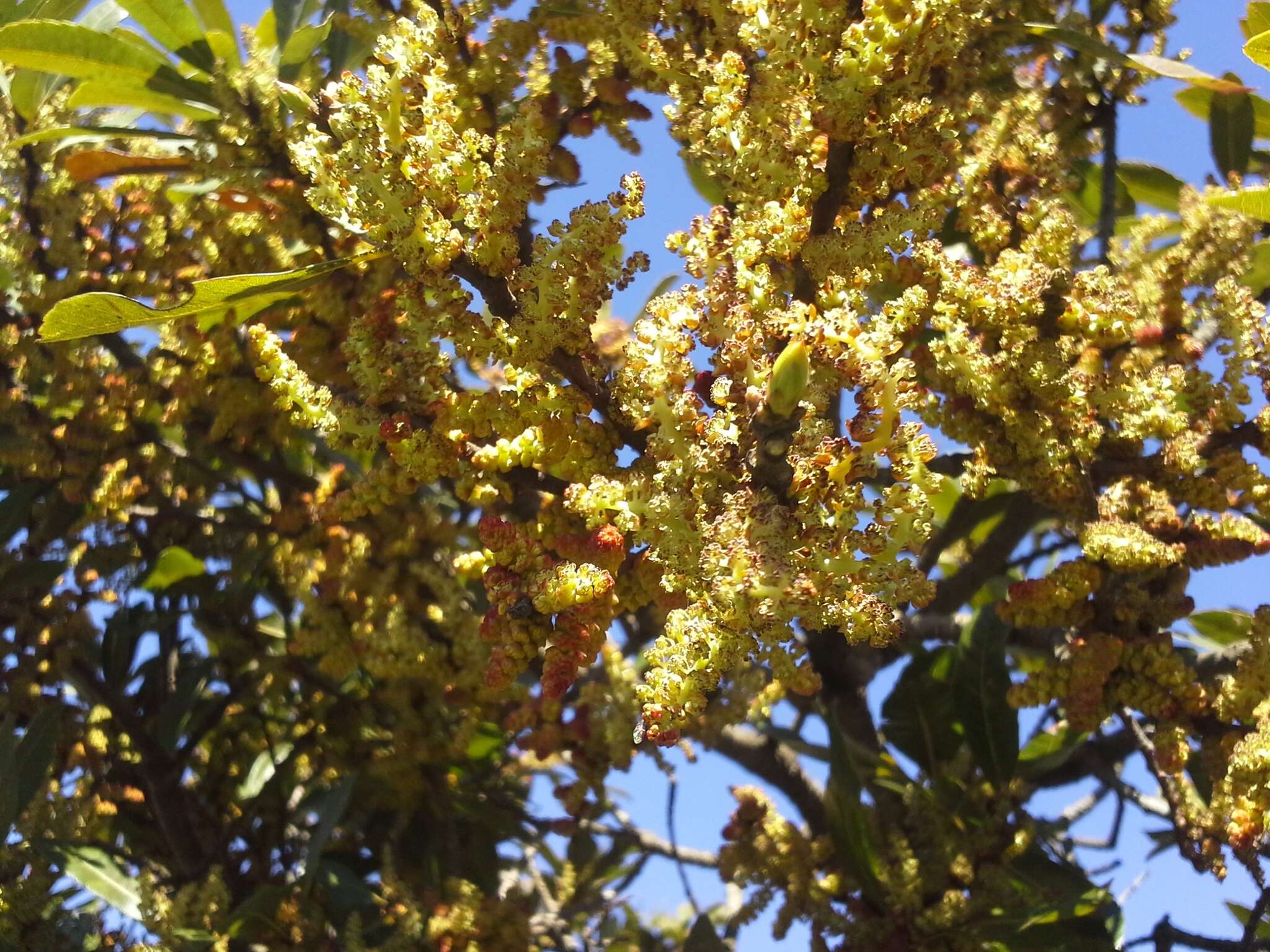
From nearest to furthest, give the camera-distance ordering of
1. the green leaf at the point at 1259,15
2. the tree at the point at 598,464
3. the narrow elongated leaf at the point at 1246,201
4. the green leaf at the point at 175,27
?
the tree at the point at 598,464 < the narrow elongated leaf at the point at 1246,201 < the green leaf at the point at 1259,15 < the green leaf at the point at 175,27

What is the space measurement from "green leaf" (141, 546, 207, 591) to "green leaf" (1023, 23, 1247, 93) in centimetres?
226

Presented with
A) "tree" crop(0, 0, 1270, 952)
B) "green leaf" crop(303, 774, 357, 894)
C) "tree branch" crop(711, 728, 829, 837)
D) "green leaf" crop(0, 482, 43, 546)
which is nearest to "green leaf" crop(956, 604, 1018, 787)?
"tree" crop(0, 0, 1270, 952)

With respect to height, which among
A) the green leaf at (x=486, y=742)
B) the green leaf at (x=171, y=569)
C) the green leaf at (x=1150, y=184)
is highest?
the green leaf at (x=1150, y=184)

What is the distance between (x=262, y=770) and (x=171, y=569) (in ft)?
2.04

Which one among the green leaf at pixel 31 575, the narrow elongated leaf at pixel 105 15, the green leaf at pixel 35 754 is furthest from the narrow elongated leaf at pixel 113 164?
the green leaf at pixel 35 754

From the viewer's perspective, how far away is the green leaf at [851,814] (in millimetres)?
2256

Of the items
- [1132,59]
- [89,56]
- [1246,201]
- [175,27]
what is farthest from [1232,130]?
[89,56]

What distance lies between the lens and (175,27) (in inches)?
87.6

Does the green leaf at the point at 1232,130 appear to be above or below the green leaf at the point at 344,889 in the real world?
above

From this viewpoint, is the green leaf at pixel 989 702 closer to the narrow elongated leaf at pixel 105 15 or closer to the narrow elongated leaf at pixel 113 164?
the narrow elongated leaf at pixel 113 164

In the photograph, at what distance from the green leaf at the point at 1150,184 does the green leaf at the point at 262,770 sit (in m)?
2.50

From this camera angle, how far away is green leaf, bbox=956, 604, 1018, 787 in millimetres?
2469

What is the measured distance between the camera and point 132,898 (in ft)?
7.71

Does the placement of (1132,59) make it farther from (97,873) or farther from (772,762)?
(97,873)
